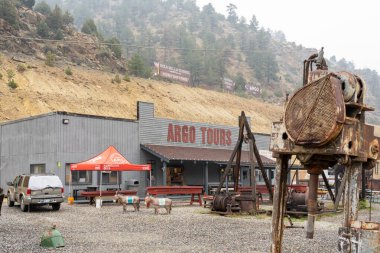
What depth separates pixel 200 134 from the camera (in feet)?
118

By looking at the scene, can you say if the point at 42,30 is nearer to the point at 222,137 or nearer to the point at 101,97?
the point at 101,97

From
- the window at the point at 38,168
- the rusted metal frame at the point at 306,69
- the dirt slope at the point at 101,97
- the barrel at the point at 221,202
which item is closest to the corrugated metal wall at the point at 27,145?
the window at the point at 38,168

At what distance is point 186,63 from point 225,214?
358ft

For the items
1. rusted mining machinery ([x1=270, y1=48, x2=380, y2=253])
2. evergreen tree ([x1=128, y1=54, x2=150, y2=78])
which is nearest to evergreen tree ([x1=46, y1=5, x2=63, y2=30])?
evergreen tree ([x1=128, y1=54, x2=150, y2=78])

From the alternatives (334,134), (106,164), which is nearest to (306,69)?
(334,134)

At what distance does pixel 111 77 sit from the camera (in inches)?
3063

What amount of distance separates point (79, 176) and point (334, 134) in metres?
24.6

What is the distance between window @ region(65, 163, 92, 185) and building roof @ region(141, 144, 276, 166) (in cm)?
430

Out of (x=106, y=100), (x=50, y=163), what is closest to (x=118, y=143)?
(x=50, y=163)

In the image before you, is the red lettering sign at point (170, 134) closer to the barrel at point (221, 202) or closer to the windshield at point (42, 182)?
the windshield at point (42, 182)

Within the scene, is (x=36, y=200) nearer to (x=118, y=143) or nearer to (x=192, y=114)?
(x=118, y=143)

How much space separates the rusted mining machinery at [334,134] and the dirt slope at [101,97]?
160 ft

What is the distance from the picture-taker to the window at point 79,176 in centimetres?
2814

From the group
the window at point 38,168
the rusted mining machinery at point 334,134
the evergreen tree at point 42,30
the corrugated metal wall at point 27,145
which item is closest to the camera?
the rusted mining machinery at point 334,134
